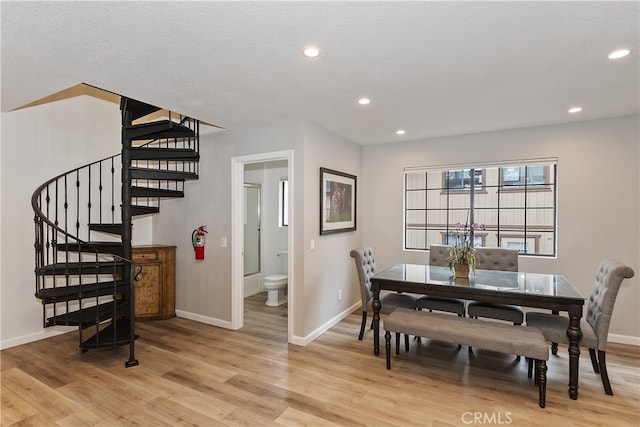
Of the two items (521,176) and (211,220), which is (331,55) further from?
(521,176)

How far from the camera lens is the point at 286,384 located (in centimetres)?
269

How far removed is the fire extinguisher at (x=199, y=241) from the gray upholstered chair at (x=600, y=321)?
369 centimetres

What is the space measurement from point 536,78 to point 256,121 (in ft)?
8.71

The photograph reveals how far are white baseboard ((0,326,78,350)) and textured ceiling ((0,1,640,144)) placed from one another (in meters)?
2.42

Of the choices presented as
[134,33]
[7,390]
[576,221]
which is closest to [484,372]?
[576,221]

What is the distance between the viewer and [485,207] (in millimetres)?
5496

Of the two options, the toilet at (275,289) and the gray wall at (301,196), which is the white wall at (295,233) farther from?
the toilet at (275,289)

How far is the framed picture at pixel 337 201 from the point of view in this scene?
153 inches

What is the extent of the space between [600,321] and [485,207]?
3.13 meters

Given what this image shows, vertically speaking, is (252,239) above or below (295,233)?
below

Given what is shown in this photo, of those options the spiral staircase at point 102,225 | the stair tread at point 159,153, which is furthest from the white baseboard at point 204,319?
the stair tread at point 159,153

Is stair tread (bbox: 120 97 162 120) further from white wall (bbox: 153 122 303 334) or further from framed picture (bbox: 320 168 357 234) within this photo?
framed picture (bbox: 320 168 357 234)

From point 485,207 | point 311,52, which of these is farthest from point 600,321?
point 485,207

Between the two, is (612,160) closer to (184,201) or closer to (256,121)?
(256,121)
